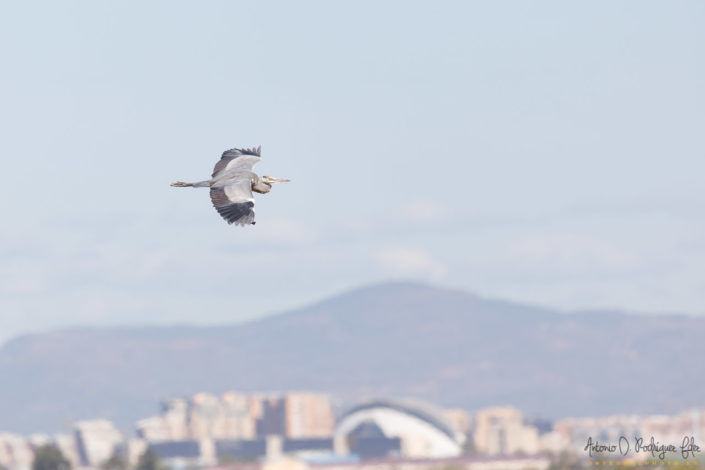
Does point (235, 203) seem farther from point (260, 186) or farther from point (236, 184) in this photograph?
point (260, 186)

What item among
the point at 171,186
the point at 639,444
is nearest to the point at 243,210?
the point at 171,186

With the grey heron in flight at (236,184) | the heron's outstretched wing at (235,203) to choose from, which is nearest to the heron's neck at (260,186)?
the grey heron in flight at (236,184)

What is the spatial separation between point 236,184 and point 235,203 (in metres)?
1.36

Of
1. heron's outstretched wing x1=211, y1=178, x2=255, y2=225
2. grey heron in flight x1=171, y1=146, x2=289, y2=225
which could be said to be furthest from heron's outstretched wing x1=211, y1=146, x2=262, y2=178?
heron's outstretched wing x1=211, y1=178, x2=255, y2=225

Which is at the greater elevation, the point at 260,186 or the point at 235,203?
the point at 260,186

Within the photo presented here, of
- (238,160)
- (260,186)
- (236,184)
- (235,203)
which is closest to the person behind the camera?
(235,203)

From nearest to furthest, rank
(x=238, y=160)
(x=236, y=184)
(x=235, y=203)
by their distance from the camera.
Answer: (x=235, y=203)
(x=236, y=184)
(x=238, y=160)

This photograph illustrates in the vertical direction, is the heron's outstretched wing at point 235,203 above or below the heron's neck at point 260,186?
below

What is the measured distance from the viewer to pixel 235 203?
48.4m

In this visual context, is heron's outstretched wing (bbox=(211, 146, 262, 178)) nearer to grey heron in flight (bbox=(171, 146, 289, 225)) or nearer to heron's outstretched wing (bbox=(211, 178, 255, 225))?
grey heron in flight (bbox=(171, 146, 289, 225))

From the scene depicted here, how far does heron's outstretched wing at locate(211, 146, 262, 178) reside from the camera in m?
52.6

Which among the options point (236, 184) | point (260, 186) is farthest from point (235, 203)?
point (260, 186)

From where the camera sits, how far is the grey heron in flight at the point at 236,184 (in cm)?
4816

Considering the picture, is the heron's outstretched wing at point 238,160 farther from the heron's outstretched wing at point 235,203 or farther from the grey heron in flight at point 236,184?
the heron's outstretched wing at point 235,203
